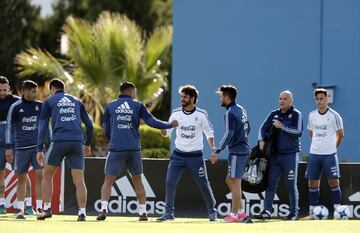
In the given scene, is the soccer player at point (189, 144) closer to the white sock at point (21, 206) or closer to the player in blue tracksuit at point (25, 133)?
the player in blue tracksuit at point (25, 133)

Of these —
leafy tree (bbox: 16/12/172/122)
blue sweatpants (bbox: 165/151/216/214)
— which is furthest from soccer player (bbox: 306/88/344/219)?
leafy tree (bbox: 16/12/172/122)

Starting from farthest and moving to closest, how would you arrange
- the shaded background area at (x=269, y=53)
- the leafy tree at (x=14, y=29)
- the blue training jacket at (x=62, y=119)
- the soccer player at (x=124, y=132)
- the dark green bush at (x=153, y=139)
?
the leafy tree at (x=14, y=29) < the dark green bush at (x=153, y=139) < the shaded background area at (x=269, y=53) < the soccer player at (x=124, y=132) < the blue training jacket at (x=62, y=119)

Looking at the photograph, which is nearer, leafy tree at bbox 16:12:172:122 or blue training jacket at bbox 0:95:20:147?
blue training jacket at bbox 0:95:20:147

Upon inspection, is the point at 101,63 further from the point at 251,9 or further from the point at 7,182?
the point at 7,182

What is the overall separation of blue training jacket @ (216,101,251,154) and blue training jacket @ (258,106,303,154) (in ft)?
3.38

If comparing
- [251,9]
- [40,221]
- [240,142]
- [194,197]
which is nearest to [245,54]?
[251,9]

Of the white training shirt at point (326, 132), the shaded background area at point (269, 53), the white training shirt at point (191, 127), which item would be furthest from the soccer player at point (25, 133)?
the shaded background area at point (269, 53)

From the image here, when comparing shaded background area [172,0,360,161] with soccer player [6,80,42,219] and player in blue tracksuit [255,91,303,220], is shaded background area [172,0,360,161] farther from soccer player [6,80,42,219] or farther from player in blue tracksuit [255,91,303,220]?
soccer player [6,80,42,219]

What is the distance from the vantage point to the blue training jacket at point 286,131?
1809 cm

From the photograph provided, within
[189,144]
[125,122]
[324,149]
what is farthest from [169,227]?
[324,149]

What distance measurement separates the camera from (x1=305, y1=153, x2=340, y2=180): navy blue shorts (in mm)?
18516

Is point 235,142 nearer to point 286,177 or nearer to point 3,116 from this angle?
point 286,177

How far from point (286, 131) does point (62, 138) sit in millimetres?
3760

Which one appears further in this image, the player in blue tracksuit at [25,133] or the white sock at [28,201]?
the white sock at [28,201]
